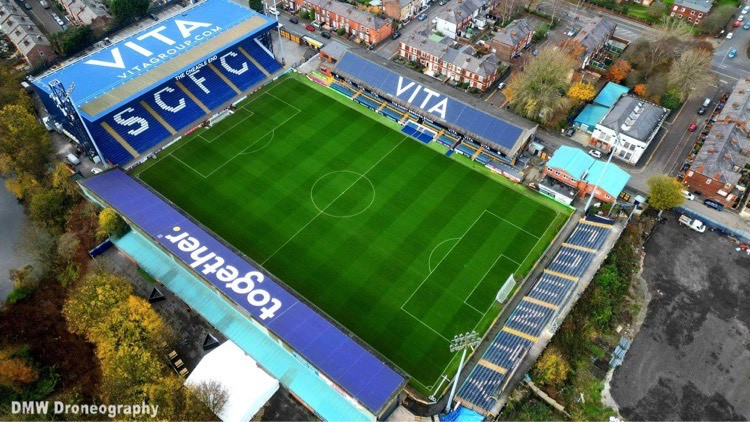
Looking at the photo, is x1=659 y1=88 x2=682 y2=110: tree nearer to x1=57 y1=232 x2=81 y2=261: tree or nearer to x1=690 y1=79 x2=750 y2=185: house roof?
x1=690 y1=79 x2=750 y2=185: house roof

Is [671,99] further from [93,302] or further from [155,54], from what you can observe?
[93,302]

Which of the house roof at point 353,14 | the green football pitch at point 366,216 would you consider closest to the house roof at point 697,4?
the house roof at point 353,14

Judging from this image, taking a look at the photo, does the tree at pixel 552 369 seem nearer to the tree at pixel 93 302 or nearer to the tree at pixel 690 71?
the tree at pixel 93 302

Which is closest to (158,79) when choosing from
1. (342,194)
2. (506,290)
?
(342,194)

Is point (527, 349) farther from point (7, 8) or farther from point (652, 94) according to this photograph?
point (7, 8)

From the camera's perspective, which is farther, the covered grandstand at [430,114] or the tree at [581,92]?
the tree at [581,92]

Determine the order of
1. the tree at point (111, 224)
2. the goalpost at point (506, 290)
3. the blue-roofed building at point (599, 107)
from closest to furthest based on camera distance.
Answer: the goalpost at point (506, 290) → the tree at point (111, 224) → the blue-roofed building at point (599, 107)

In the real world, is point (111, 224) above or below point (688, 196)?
above
